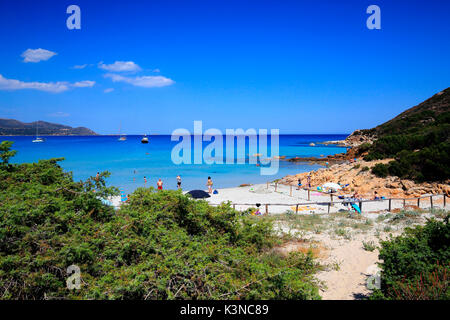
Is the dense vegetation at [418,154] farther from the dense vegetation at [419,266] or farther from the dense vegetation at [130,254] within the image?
the dense vegetation at [130,254]

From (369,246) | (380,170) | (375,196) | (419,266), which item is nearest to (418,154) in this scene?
(380,170)

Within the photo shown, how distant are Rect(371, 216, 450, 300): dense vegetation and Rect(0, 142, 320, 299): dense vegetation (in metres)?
1.36

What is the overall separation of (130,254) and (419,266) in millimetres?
4690

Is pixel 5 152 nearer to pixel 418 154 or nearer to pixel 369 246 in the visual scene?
pixel 369 246

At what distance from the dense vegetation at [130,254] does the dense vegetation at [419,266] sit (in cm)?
136

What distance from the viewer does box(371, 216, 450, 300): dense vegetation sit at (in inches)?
158

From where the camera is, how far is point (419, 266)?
4484mm

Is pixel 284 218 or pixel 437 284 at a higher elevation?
pixel 437 284

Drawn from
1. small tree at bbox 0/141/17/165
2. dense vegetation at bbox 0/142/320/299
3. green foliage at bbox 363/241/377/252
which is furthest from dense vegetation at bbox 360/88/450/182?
small tree at bbox 0/141/17/165
